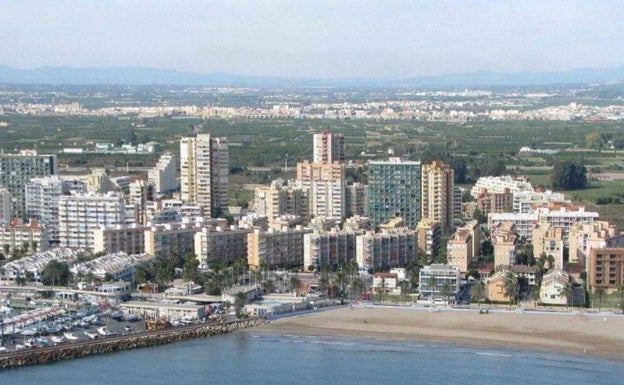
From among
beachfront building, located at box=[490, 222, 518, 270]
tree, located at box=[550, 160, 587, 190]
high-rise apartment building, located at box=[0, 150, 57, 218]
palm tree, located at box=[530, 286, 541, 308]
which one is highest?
high-rise apartment building, located at box=[0, 150, 57, 218]

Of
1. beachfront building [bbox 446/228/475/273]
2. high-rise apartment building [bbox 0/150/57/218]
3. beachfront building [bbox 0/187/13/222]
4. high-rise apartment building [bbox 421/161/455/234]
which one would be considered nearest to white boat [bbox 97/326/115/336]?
beachfront building [bbox 446/228/475/273]

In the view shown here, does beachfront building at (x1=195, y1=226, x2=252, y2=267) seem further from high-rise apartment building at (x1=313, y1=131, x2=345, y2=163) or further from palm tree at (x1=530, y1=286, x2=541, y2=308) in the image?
high-rise apartment building at (x1=313, y1=131, x2=345, y2=163)

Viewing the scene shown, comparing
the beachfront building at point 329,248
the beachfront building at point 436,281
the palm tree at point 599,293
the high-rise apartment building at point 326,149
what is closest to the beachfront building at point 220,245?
the beachfront building at point 329,248

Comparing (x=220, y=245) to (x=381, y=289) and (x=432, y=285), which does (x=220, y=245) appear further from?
(x=432, y=285)

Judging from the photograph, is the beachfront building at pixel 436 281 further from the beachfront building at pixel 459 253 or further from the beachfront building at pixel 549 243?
the beachfront building at pixel 549 243

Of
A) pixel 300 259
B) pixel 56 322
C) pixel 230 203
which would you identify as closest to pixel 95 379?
pixel 56 322

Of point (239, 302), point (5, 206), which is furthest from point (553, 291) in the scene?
point (5, 206)

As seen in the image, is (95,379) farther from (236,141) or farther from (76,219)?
(236,141)
